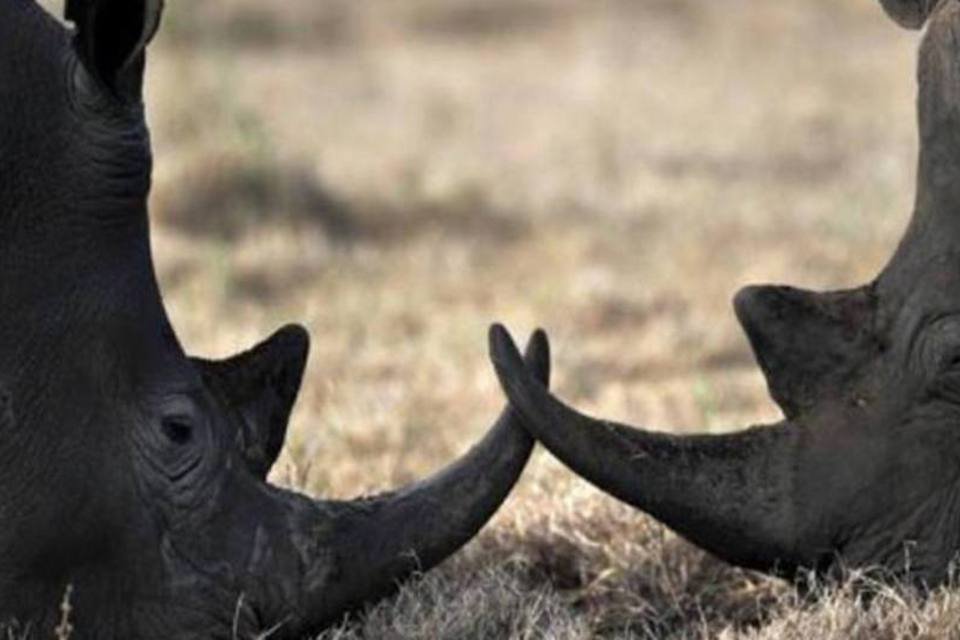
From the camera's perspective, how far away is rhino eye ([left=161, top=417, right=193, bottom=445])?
5730 millimetres

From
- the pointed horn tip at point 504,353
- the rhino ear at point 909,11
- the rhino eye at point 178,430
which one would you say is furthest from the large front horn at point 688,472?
the rhino ear at point 909,11

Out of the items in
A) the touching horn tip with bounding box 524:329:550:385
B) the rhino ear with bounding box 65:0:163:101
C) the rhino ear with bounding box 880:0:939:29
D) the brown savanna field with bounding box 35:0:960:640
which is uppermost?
the rhino ear with bounding box 880:0:939:29

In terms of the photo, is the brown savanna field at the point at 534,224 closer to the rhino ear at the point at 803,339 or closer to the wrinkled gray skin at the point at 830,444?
the wrinkled gray skin at the point at 830,444

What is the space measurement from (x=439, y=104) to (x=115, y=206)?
1218 centimetres

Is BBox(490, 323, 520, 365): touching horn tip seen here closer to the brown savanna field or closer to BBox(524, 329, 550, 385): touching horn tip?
BBox(524, 329, 550, 385): touching horn tip

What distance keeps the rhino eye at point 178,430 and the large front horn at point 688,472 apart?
0.70 metres

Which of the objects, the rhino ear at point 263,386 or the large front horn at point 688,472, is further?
the large front horn at point 688,472

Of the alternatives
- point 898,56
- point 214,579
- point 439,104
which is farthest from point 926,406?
point 898,56

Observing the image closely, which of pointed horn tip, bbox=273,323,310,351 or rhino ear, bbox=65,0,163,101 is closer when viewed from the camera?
rhino ear, bbox=65,0,163,101

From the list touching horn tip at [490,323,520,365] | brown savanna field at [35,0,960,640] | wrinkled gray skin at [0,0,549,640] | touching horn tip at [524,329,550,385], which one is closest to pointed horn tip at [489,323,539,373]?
touching horn tip at [490,323,520,365]

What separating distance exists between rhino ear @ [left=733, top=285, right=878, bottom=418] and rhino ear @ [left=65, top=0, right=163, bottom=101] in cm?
150

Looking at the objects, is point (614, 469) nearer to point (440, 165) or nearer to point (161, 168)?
point (161, 168)

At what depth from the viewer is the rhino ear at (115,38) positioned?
5719 millimetres

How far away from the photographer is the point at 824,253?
41.4ft
